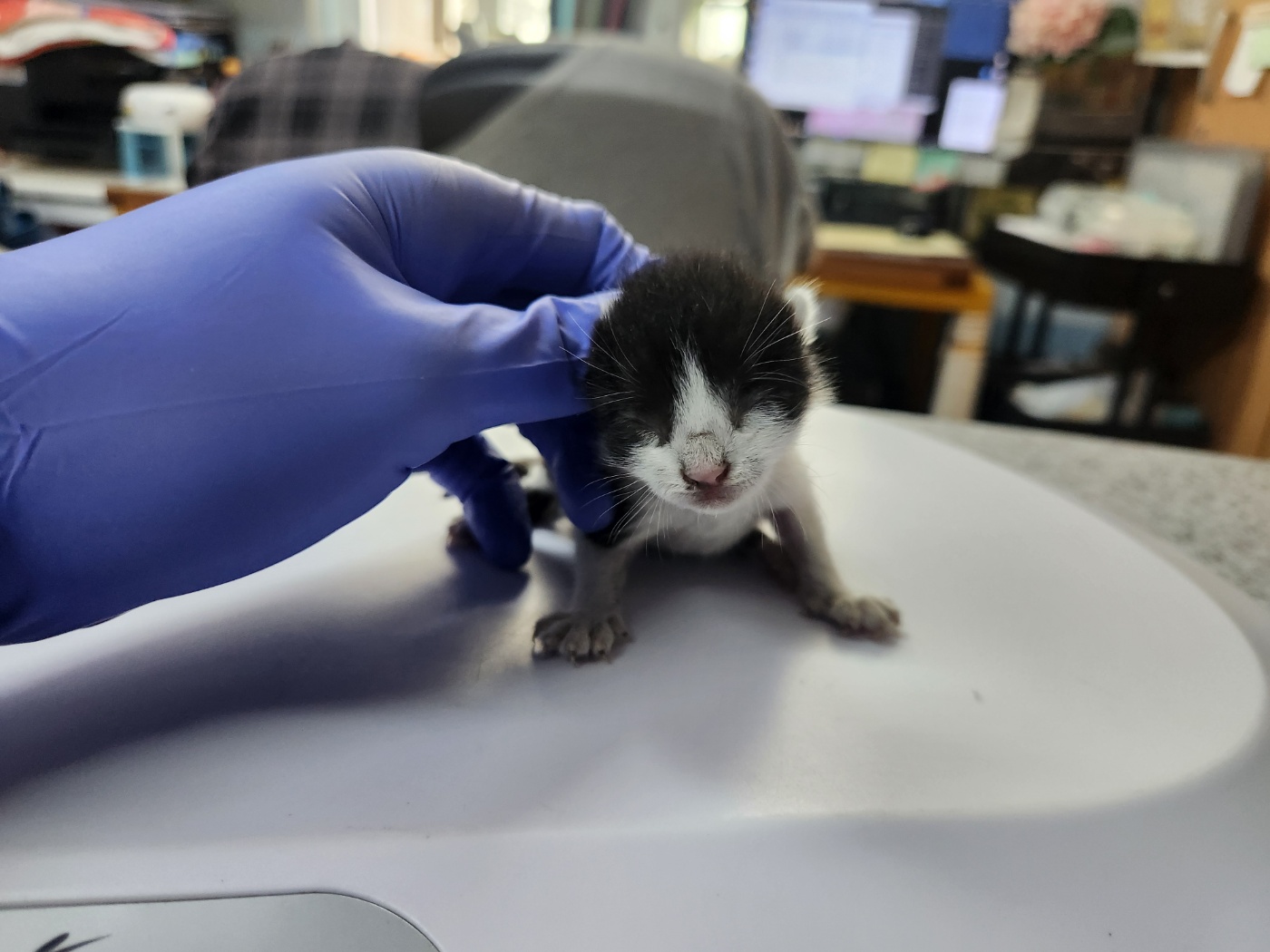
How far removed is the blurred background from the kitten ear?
27.4 inches

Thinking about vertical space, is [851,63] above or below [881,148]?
above

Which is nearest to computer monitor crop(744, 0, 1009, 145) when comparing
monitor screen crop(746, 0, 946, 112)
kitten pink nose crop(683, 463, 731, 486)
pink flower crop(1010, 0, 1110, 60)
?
monitor screen crop(746, 0, 946, 112)

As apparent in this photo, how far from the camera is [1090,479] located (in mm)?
1300

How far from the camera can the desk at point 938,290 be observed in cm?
241

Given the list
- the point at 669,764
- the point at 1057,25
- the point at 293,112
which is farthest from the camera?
the point at 1057,25

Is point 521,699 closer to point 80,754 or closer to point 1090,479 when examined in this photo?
point 80,754

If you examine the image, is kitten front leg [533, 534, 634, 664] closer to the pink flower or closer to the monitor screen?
the monitor screen

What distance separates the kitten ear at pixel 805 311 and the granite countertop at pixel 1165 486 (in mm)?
544

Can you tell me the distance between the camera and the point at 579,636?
0.69m

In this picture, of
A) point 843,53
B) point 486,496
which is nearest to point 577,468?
point 486,496

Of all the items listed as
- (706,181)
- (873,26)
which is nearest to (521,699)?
(706,181)

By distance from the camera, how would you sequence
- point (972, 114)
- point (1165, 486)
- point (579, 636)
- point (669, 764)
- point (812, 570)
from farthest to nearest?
1. point (972, 114)
2. point (1165, 486)
3. point (812, 570)
4. point (579, 636)
5. point (669, 764)

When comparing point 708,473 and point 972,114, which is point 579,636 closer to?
point 708,473

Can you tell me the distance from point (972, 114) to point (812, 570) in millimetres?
2554
